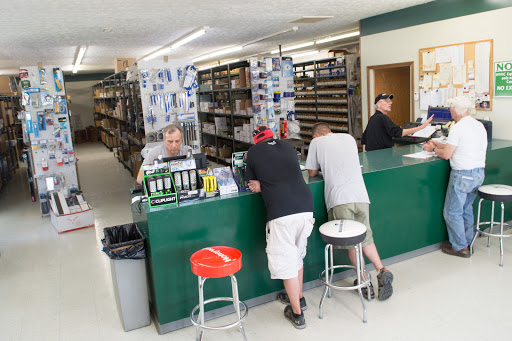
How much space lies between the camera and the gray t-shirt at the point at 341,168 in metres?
3.50

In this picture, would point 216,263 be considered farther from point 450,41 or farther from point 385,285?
point 450,41

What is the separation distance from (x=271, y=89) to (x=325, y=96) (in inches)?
134

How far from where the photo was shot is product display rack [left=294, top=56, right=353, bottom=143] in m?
9.93

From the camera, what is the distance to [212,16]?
22.5 ft

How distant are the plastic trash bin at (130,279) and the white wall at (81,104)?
61.4ft

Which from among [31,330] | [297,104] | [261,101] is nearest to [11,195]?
[261,101]

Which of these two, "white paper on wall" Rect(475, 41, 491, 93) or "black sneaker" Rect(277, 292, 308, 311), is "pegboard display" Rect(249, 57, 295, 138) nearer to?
"white paper on wall" Rect(475, 41, 491, 93)

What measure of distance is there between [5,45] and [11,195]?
3.20m

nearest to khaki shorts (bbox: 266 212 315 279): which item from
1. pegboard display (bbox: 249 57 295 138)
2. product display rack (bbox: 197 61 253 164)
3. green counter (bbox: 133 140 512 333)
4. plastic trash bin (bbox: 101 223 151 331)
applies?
green counter (bbox: 133 140 512 333)

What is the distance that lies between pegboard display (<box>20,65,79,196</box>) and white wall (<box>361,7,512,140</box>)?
5492 millimetres

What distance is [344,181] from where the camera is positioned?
11.6 feet

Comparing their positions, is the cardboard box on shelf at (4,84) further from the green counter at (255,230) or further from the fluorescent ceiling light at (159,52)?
the green counter at (255,230)

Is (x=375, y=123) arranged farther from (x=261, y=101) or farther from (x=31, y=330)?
(x=31, y=330)

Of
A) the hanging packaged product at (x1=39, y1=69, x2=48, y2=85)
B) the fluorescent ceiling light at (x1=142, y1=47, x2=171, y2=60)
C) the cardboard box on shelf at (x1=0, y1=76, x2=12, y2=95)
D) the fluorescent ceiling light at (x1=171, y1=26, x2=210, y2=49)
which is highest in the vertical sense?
the fluorescent ceiling light at (x1=142, y1=47, x2=171, y2=60)
